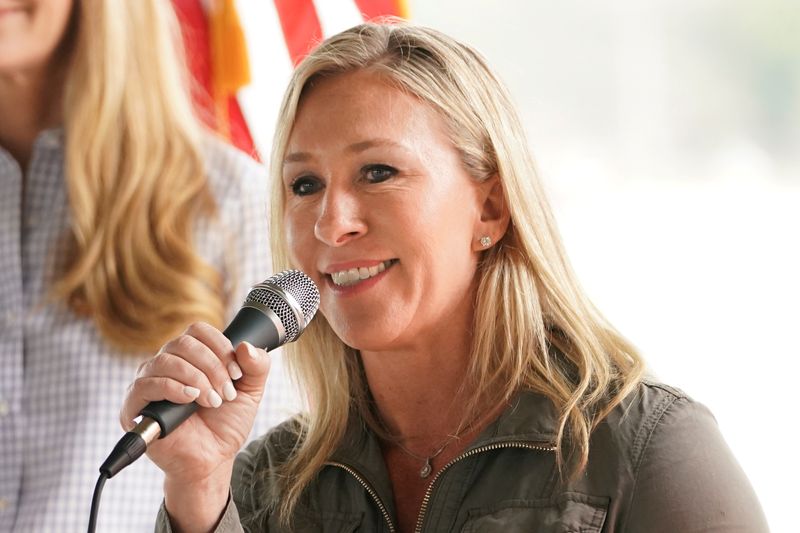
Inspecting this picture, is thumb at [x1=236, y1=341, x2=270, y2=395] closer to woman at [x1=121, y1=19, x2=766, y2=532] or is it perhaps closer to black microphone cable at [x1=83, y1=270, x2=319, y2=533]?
black microphone cable at [x1=83, y1=270, x2=319, y2=533]

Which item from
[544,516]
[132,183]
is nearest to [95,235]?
[132,183]

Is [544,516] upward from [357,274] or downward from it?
downward

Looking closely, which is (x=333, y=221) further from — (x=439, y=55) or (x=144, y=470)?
(x=144, y=470)

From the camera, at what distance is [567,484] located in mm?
1656

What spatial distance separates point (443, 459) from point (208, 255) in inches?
38.0

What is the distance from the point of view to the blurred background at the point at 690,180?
8.07 feet

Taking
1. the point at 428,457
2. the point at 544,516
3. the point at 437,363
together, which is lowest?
the point at 544,516

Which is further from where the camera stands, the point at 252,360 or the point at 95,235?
the point at 95,235

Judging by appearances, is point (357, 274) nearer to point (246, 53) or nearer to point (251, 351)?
point (251, 351)

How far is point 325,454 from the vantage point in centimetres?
195

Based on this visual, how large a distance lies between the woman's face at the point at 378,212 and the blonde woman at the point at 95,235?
75 centimetres

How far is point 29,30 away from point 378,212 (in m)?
1.34

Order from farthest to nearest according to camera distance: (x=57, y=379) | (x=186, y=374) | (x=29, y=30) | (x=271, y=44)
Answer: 1. (x=271, y=44)
2. (x=29, y=30)
3. (x=57, y=379)
4. (x=186, y=374)

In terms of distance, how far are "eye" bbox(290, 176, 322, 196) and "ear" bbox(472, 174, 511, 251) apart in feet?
0.94
